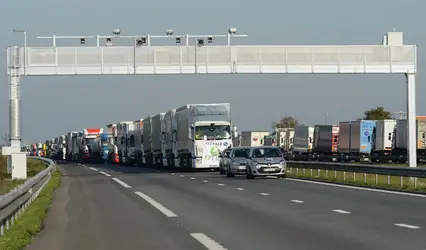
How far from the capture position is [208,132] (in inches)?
1950

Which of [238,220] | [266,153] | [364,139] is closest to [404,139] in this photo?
[364,139]

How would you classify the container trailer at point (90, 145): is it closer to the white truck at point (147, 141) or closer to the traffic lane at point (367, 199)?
the white truck at point (147, 141)

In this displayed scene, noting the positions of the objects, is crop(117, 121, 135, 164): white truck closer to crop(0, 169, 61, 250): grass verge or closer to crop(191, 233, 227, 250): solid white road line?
crop(0, 169, 61, 250): grass verge

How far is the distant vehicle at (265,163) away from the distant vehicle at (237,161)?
188 cm

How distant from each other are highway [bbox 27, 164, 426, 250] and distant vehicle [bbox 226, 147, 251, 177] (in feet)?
42.3

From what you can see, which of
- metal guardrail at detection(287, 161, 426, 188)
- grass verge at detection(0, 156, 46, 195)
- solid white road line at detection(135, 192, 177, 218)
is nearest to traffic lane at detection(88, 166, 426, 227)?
metal guardrail at detection(287, 161, 426, 188)

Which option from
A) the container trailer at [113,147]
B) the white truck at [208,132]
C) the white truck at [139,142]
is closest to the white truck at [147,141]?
the white truck at [139,142]

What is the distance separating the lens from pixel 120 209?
69.4ft

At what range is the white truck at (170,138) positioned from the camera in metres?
55.3

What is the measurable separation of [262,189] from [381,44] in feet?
69.2

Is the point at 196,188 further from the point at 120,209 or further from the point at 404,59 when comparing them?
the point at 404,59

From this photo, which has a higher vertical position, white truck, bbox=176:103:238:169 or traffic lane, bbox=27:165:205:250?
white truck, bbox=176:103:238:169

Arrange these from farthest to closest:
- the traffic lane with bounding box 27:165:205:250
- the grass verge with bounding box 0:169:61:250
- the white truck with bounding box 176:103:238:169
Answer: the white truck with bounding box 176:103:238:169, the traffic lane with bounding box 27:165:205:250, the grass verge with bounding box 0:169:61:250

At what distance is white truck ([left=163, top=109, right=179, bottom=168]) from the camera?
55344 mm
